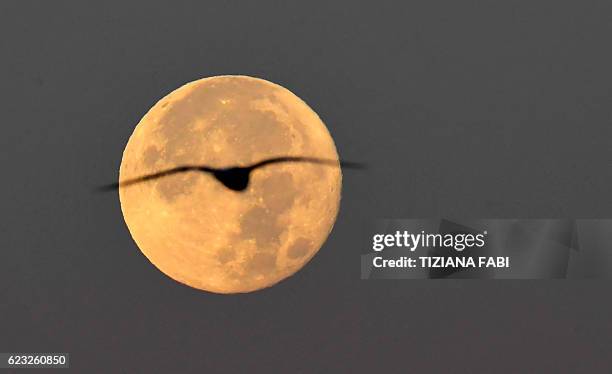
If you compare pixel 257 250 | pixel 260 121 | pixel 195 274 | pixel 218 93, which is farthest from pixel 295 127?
pixel 195 274

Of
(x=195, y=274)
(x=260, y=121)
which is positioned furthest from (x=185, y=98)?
(x=195, y=274)

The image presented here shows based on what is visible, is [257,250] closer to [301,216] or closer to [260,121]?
[301,216]

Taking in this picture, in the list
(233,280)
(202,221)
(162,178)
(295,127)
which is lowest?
(233,280)

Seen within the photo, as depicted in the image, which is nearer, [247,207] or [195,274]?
[247,207]

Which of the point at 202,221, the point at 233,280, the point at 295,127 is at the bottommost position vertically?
the point at 233,280

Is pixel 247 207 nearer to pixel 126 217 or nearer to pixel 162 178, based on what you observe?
pixel 162 178

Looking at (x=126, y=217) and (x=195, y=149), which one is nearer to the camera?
(x=195, y=149)

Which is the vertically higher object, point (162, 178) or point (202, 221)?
point (162, 178)

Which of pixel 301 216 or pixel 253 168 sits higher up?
pixel 253 168
